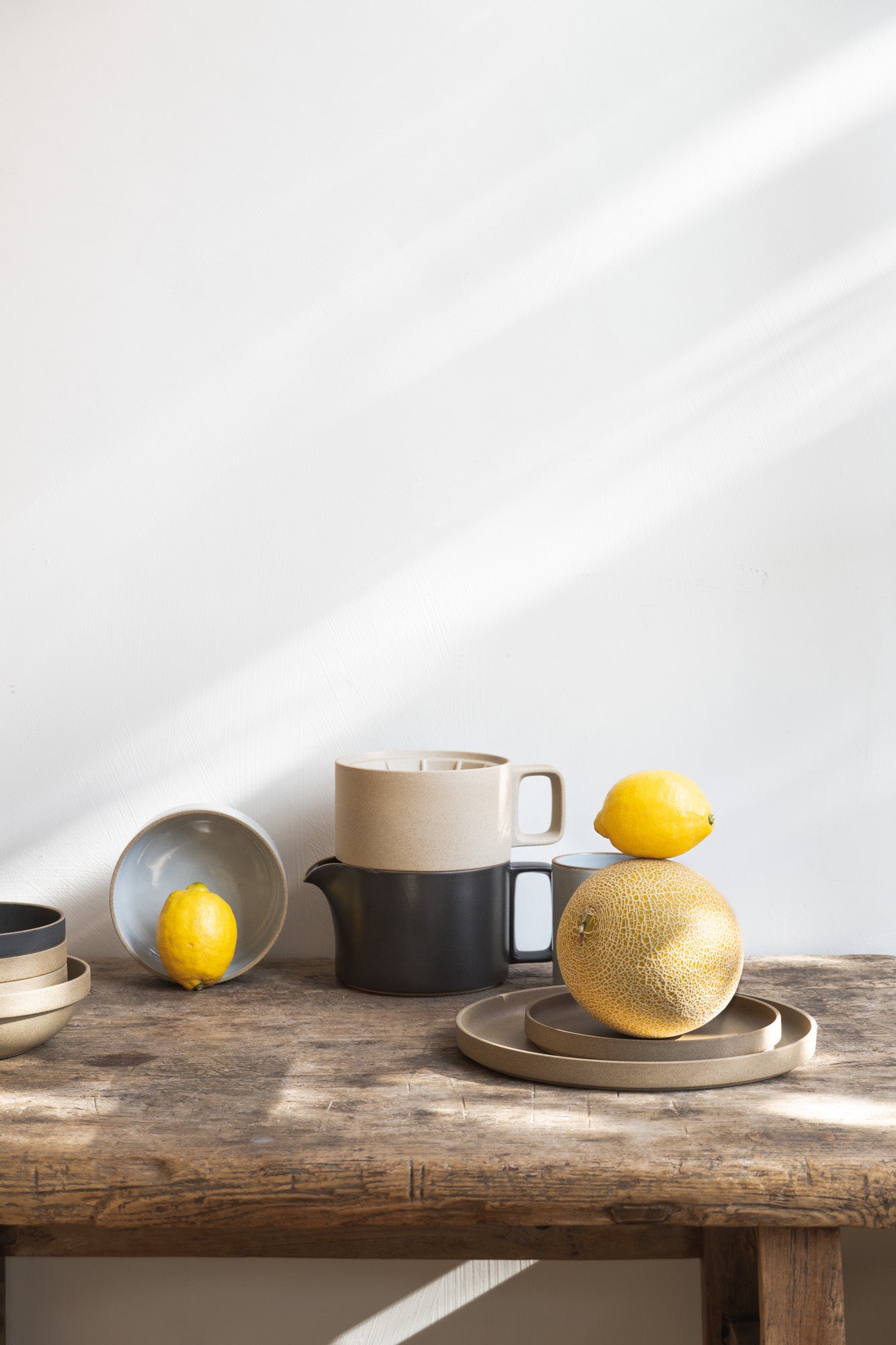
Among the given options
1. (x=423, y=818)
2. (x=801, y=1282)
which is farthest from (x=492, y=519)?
(x=801, y=1282)

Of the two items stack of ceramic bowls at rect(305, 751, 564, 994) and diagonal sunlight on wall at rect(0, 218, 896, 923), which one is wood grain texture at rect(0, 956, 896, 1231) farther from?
diagonal sunlight on wall at rect(0, 218, 896, 923)

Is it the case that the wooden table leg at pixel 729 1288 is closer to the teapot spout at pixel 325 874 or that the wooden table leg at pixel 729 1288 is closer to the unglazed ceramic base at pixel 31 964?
the teapot spout at pixel 325 874

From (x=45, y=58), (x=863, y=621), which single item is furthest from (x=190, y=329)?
(x=863, y=621)

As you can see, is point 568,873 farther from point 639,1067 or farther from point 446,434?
point 446,434

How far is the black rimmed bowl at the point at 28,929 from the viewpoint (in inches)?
31.2

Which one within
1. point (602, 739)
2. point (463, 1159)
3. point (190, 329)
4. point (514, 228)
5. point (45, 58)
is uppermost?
point (45, 58)

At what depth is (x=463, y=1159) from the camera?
63cm

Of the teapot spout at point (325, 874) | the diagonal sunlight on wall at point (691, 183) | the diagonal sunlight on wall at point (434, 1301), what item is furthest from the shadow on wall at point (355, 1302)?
the diagonal sunlight on wall at point (691, 183)

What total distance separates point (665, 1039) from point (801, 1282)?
17 centimetres

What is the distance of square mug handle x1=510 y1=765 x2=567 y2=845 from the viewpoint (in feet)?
3.40

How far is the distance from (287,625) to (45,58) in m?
0.65

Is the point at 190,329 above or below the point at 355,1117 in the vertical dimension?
above

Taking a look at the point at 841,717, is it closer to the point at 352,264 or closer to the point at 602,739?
the point at 602,739

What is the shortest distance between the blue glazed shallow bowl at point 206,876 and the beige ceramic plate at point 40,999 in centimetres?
20
